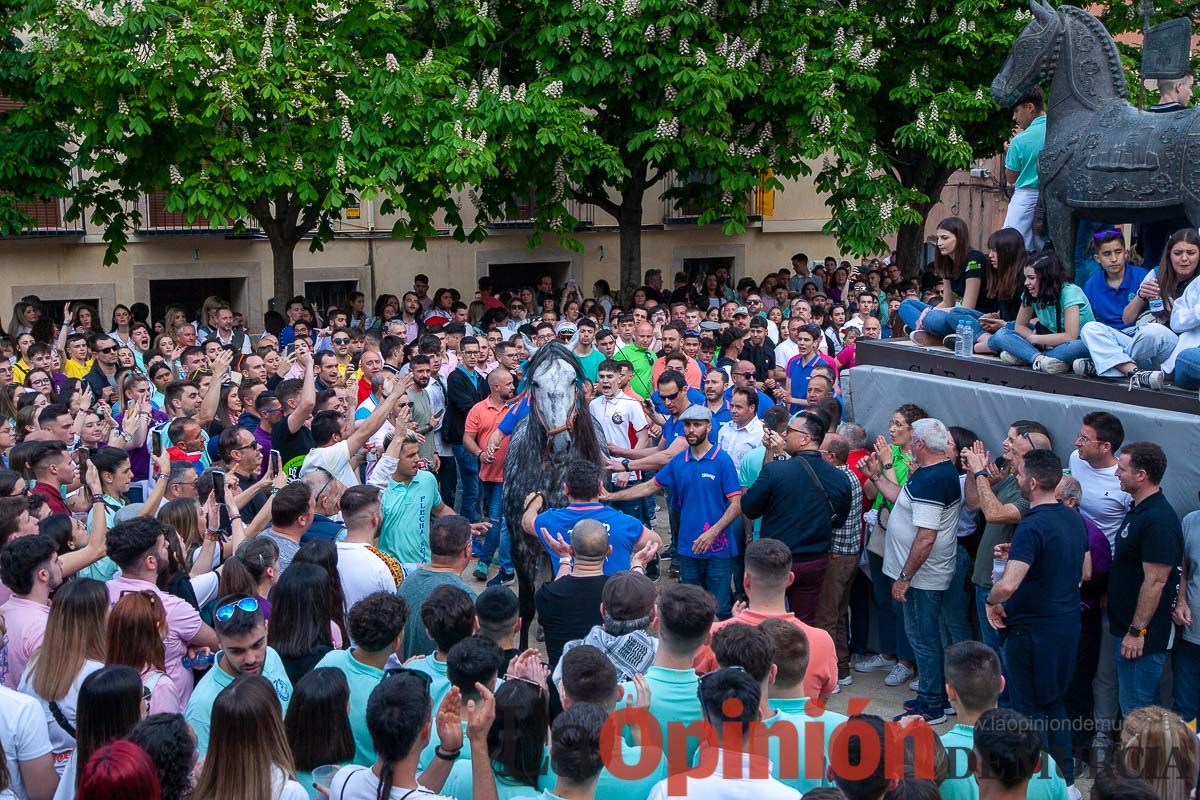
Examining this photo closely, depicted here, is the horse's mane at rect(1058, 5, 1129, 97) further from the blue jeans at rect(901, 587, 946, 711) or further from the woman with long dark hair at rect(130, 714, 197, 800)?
the woman with long dark hair at rect(130, 714, 197, 800)

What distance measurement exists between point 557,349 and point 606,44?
9.04 metres

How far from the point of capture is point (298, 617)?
5.28 m

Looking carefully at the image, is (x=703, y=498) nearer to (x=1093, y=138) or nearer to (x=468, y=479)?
(x=468, y=479)

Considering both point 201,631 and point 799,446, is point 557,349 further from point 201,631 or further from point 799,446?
point 201,631

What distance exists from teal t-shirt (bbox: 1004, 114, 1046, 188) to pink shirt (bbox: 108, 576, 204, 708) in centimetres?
663

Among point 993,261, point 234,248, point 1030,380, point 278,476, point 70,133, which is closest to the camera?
point 278,476

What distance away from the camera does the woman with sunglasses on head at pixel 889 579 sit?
26.2 ft

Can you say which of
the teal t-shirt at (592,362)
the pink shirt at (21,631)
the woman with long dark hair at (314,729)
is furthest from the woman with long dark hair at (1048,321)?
the pink shirt at (21,631)

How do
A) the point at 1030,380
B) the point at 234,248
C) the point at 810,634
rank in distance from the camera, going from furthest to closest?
the point at 234,248 → the point at 1030,380 → the point at 810,634

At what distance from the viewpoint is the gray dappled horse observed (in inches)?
320

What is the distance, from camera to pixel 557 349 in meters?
8.30

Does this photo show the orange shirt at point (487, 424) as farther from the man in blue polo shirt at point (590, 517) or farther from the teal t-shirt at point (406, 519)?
the man in blue polo shirt at point (590, 517)

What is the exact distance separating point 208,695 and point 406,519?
3.09 metres

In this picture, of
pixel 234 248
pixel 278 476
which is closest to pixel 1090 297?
pixel 278 476
